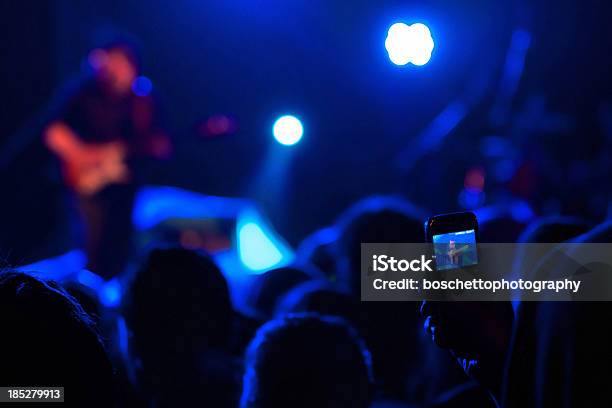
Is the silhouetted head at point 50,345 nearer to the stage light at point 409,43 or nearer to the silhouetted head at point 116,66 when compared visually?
the stage light at point 409,43

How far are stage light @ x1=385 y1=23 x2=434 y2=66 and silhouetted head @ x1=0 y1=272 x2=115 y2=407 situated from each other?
16.3 ft

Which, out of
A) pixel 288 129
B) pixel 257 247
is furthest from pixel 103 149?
pixel 288 129

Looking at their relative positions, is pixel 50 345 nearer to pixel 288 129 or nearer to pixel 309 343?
pixel 309 343

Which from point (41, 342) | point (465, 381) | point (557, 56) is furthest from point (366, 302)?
point (557, 56)

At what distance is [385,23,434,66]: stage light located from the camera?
5645mm

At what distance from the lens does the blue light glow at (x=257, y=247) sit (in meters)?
6.89

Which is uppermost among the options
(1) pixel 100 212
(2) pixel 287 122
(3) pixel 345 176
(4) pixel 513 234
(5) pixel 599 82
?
(5) pixel 599 82

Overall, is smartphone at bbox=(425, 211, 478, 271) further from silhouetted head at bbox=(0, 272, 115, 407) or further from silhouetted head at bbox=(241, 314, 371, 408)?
silhouetted head at bbox=(0, 272, 115, 407)

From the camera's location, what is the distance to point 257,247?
23.3 ft

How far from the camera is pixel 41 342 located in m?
0.97

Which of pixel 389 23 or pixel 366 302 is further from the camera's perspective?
pixel 389 23

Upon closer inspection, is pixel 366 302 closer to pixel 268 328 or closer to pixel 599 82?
pixel 268 328

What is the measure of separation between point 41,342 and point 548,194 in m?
6.63

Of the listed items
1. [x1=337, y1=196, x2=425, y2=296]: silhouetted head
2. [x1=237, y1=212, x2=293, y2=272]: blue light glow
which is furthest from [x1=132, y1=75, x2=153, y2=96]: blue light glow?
[x1=337, y1=196, x2=425, y2=296]: silhouetted head
